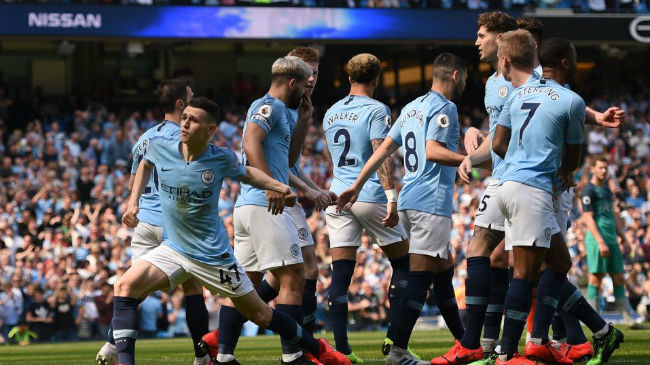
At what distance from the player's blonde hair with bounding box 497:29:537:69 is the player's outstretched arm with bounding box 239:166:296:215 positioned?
5.93ft

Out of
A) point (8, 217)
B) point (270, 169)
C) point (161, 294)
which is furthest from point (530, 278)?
point (8, 217)

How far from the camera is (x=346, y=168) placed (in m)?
9.71

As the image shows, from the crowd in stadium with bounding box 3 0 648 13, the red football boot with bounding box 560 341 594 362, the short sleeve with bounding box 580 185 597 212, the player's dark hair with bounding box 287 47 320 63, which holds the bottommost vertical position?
the red football boot with bounding box 560 341 594 362

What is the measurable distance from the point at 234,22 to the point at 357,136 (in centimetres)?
1904

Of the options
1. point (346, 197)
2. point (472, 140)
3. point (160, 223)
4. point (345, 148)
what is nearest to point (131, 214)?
point (160, 223)

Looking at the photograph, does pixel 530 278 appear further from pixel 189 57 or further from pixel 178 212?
pixel 189 57

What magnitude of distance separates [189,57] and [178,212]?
25954 millimetres

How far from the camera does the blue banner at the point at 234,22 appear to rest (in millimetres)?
26891

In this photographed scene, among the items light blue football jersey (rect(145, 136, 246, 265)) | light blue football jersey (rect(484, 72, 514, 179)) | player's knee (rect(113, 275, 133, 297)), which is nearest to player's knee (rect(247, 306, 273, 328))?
light blue football jersey (rect(145, 136, 246, 265))

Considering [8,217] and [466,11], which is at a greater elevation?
[466,11]

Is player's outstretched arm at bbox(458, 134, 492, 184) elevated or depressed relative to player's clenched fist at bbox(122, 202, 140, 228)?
elevated

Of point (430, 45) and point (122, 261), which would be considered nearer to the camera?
point (122, 261)

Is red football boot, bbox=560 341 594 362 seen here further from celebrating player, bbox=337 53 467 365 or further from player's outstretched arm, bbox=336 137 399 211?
player's outstretched arm, bbox=336 137 399 211

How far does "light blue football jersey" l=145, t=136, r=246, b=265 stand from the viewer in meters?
7.48
